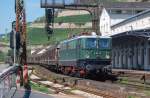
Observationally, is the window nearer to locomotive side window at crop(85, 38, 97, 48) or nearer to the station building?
locomotive side window at crop(85, 38, 97, 48)

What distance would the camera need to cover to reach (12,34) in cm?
2338

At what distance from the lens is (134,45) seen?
179ft

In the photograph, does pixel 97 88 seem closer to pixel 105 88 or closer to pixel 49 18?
pixel 105 88

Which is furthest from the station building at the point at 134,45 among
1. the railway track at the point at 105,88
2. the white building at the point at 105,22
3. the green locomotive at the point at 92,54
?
the railway track at the point at 105,88

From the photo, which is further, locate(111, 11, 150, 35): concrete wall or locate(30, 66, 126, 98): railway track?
locate(111, 11, 150, 35): concrete wall

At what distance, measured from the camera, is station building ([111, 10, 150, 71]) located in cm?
4819

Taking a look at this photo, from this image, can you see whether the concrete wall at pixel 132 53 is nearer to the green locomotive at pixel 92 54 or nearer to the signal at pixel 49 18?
the signal at pixel 49 18

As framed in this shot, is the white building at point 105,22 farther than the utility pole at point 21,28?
Yes

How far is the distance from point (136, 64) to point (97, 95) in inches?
1263

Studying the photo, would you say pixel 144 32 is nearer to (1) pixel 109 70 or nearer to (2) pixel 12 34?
(1) pixel 109 70

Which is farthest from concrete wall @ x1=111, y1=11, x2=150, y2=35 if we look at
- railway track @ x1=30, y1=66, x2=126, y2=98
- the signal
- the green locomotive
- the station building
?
railway track @ x1=30, y1=66, x2=126, y2=98

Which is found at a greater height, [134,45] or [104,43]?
[104,43]

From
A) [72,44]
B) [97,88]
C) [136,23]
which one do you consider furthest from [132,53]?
[97,88]

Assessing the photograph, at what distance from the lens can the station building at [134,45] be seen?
48.2 m
